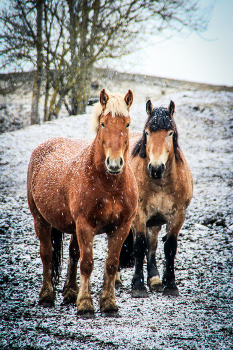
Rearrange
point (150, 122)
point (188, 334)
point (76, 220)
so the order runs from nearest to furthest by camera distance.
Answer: point (188, 334), point (76, 220), point (150, 122)

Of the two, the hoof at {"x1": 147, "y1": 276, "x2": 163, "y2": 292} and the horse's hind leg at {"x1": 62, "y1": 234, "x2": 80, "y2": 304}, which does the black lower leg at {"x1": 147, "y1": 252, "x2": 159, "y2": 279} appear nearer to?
the hoof at {"x1": 147, "y1": 276, "x2": 163, "y2": 292}

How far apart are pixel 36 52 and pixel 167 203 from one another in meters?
11.3

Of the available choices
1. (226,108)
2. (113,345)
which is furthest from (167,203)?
(226,108)

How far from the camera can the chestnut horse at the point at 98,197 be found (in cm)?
294

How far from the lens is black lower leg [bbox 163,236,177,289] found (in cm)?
409

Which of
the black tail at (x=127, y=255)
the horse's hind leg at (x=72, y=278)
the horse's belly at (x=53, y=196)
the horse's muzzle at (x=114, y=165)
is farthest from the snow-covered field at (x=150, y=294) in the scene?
the horse's muzzle at (x=114, y=165)

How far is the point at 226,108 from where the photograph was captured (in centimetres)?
1384

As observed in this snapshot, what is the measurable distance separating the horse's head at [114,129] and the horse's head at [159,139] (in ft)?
2.75

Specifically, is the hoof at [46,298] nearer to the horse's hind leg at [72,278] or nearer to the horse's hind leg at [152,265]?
the horse's hind leg at [72,278]

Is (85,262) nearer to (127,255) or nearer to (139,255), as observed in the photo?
(139,255)

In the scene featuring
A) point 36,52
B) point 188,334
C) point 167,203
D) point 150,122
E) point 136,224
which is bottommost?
point 188,334

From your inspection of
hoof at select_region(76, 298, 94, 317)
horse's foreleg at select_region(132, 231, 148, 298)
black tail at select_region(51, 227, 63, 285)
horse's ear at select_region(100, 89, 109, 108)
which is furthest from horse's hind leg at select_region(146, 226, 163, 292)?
horse's ear at select_region(100, 89, 109, 108)

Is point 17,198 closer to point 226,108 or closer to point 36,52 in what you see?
→ point 36,52

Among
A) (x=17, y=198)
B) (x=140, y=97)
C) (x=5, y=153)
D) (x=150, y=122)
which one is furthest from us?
(x=140, y=97)
